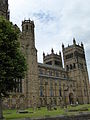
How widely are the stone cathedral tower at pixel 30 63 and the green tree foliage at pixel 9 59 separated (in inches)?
1123

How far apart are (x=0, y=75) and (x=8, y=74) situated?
2.08m

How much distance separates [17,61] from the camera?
104 ft

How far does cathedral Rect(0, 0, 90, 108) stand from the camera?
58966 mm

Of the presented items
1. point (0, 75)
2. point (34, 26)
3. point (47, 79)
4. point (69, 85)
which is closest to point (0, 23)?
point (0, 75)

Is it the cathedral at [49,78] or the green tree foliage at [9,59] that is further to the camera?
the cathedral at [49,78]

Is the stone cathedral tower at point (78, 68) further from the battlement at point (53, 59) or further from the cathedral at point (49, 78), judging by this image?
the battlement at point (53, 59)

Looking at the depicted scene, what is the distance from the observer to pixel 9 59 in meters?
29.9

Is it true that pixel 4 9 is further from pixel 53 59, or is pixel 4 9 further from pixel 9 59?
pixel 53 59

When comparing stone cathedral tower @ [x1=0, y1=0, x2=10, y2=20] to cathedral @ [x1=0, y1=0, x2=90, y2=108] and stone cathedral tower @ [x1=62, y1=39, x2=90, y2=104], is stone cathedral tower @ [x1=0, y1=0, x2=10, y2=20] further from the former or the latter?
stone cathedral tower @ [x1=62, y1=39, x2=90, y2=104]

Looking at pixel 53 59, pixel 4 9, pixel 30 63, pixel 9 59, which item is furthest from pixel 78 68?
pixel 9 59

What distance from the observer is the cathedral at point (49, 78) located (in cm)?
5897

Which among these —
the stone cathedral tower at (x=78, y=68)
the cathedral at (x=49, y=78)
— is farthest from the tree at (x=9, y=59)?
the stone cathedral tower at (x=78, y=68)

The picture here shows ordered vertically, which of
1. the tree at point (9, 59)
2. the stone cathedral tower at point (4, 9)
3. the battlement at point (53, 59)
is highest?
the stone cathedral tower at point (4, 9)

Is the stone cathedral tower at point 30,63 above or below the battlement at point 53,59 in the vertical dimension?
below
